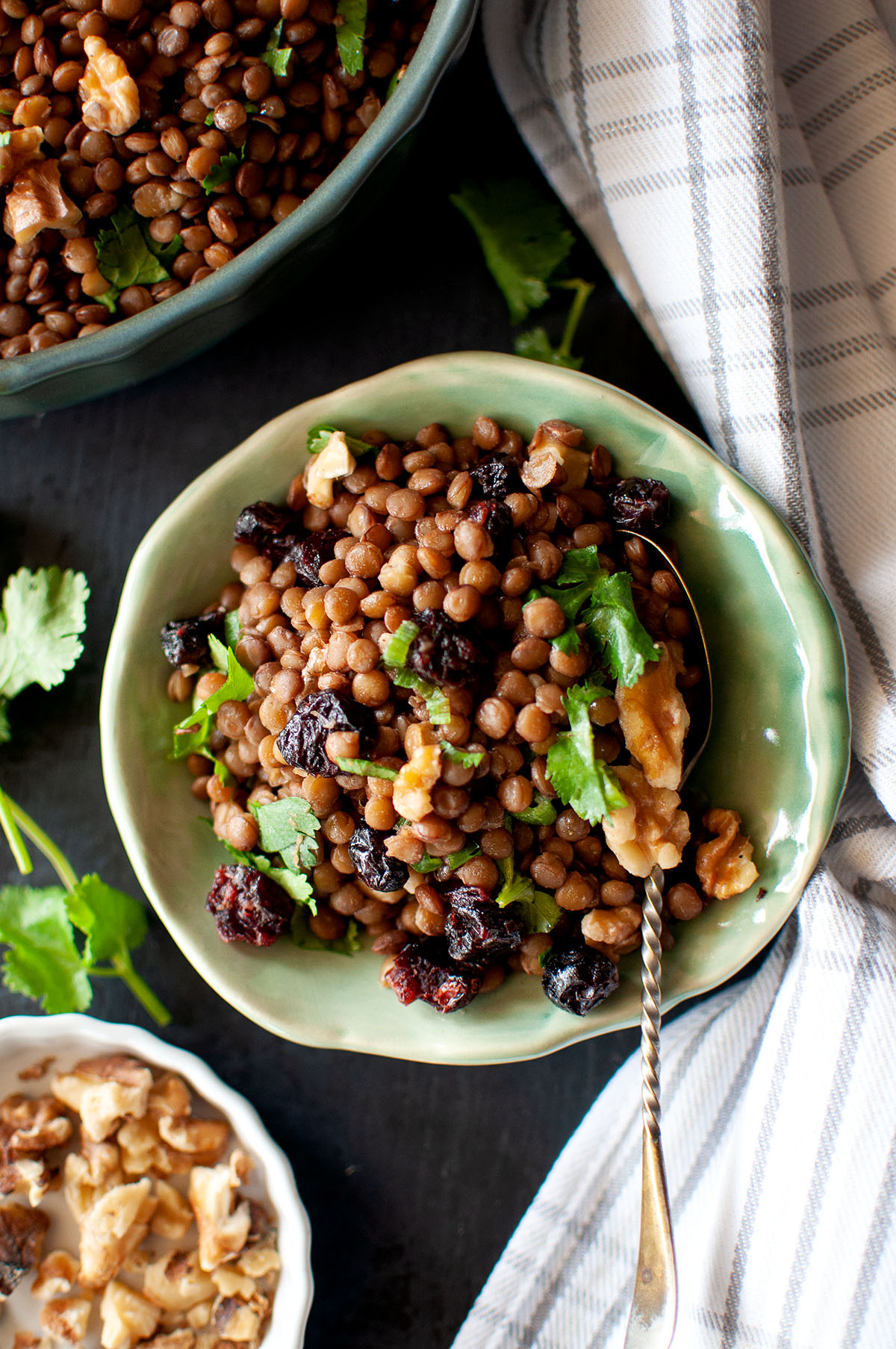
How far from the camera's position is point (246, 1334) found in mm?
2035

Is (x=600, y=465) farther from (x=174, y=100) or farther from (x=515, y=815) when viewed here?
(x=174, y=100)

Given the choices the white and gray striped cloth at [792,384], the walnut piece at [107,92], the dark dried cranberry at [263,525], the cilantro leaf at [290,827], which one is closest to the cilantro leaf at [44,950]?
the cilantro leaf at [290,827]

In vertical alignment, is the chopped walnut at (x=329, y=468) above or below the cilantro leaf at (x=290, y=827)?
above

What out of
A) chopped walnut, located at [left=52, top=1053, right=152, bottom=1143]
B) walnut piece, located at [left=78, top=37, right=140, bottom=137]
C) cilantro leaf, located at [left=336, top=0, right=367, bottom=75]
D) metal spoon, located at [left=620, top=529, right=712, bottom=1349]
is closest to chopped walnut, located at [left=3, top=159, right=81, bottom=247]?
walnut piece, located at [left=78, top=37, right=140, bottom=137]

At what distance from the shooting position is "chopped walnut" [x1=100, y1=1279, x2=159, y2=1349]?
6.63 ft

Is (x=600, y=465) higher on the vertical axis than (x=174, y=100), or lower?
lower

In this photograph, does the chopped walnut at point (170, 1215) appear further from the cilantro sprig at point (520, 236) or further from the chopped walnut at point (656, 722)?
the cilantro sprig at point (520, 236)

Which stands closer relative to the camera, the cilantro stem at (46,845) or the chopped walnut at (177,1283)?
the chopped walnut at (177,1283)

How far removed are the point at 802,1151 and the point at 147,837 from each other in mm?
1396

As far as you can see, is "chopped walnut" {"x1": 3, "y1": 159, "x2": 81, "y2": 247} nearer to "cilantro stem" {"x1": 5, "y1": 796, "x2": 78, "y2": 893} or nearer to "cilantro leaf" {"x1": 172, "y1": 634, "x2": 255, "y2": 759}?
"cilantro leaf" {"x1": 172, "y1": 634, "x2": 255, "y2": 759}

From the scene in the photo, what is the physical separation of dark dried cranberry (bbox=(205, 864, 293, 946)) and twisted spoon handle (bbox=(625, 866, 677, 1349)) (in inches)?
25.4

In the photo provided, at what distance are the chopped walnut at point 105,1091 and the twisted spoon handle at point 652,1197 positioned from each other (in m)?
1.05

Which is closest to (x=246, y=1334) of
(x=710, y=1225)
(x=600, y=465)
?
(x=710, y=1225)

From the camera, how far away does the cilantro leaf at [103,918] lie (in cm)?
208
